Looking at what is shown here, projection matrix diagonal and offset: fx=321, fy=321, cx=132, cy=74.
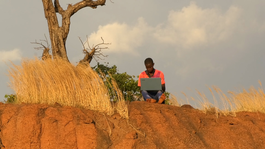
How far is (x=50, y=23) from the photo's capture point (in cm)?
1167

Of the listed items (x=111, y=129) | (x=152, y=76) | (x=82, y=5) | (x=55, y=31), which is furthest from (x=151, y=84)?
(x=82, y=5)

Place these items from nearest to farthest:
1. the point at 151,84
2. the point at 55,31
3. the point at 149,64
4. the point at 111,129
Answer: the point at 111,129, the point at 151,84, the point at 149,64, the point at 55,31

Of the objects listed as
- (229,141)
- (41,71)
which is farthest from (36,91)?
(229,141)

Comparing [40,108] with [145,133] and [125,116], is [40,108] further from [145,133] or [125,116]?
[145,133]

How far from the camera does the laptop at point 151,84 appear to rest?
827 cm

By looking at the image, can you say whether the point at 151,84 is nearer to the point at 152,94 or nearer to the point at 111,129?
the point at 152,94

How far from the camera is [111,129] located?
655 centimetres

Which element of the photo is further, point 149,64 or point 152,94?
point 152,94

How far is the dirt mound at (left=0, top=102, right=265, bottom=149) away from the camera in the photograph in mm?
6215

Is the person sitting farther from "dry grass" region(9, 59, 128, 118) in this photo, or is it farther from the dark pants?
"dry grass" region(9, 59, 128, 118)

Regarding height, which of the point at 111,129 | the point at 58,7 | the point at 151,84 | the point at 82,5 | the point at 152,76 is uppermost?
the point at 82,5

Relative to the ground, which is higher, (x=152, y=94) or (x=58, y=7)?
(x=58, y=7)

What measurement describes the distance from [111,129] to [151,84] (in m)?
2.16

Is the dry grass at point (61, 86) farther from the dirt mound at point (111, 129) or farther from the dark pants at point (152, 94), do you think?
the dark pants at point (152, 94)
